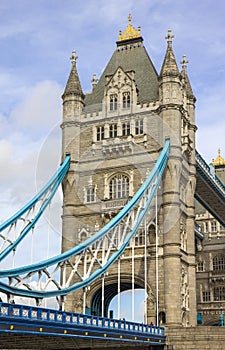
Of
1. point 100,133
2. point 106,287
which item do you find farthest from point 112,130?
point 106,287

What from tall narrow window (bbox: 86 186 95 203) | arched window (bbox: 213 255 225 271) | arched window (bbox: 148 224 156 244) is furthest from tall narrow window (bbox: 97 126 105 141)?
arched window (bbox: 213 255 225 271)

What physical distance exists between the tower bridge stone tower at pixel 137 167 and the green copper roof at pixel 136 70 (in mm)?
87

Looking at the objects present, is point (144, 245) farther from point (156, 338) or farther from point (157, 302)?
point (156, 338)

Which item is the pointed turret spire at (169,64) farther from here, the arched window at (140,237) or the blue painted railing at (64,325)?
the blue painted railing at (64,325)

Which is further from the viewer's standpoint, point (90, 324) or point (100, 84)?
point (100, 84)

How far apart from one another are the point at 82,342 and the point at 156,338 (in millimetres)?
5743

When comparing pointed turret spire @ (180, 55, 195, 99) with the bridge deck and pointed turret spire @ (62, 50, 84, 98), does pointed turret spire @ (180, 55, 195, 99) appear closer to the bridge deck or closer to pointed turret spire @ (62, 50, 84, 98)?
pointed turret spire @ (62, 50, 84, 98)

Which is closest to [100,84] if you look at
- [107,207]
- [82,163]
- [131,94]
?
[131,94]

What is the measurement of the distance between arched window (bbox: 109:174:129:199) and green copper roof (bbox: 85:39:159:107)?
20.8ft

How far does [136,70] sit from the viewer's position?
51000 millimetres

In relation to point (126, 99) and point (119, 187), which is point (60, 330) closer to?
point (119, 187)

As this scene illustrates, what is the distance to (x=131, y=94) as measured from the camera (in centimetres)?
4884

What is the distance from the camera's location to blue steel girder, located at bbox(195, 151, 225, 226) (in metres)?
52.2

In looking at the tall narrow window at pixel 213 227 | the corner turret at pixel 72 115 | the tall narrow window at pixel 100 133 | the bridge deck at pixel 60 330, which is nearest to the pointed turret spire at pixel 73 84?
the corner turret at pixel 72 115
